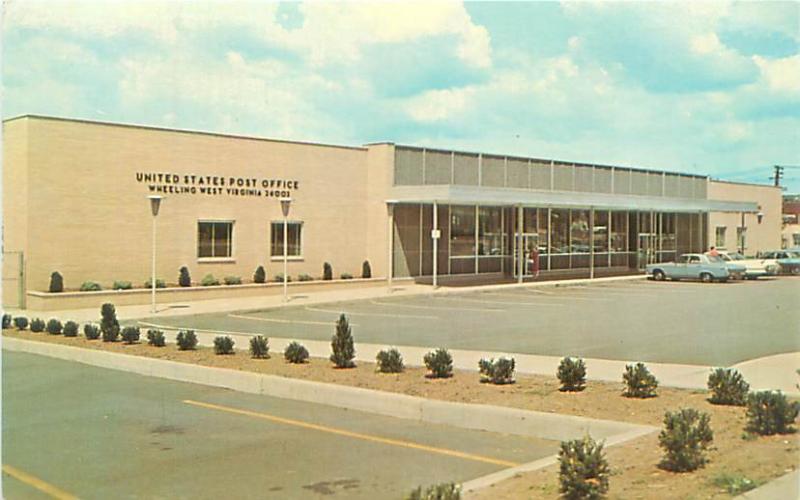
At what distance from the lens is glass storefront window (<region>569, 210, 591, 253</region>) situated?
45.7m

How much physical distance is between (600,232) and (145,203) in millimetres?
26497

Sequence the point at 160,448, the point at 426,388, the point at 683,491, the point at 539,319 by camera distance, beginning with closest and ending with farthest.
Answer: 1. the point at 683,491
2. the point at 160,448
3. the point at 426,388
4. the point at 539,319

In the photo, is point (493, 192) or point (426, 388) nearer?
point (426, 388)

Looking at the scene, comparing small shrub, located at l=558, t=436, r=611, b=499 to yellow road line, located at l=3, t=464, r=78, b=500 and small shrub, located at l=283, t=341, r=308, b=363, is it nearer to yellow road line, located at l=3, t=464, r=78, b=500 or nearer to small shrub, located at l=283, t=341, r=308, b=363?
yellow road line, located at l=3, t=464, r=78, b=500

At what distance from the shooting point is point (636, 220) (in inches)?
1978

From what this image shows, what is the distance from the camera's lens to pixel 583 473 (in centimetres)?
660

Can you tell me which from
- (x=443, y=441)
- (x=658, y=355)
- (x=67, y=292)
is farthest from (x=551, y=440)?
(x=67, y=292)

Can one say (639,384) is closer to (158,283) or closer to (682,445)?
(682,445)

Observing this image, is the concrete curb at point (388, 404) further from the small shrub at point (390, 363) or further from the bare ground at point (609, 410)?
the small shrub at point (390, 363)

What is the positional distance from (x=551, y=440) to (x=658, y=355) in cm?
693

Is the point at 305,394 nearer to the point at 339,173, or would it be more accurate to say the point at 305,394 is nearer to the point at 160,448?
the point at 160,448

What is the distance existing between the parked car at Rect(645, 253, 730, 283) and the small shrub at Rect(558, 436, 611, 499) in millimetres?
35925

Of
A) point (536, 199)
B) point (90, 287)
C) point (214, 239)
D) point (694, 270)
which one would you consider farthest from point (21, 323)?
point (694, 270)

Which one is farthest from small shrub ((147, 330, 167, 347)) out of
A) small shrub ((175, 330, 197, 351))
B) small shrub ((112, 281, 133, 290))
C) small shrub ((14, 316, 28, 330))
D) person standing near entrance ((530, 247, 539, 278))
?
person standing near entrance ((530, 247, 539, 278))
